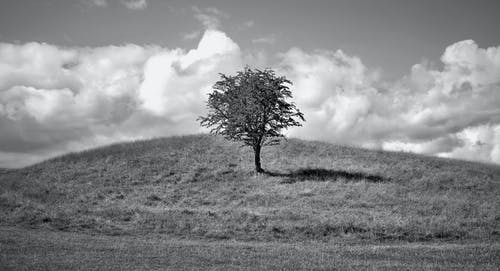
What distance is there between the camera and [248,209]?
106 feet

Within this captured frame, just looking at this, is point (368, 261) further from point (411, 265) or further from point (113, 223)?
point (113, 223)

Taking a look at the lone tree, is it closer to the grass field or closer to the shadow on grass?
the shadow on grass

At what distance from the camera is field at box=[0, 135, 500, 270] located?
700 inches

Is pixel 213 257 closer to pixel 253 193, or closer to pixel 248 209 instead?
pixel 248 209

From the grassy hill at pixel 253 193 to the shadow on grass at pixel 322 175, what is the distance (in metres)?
0.11

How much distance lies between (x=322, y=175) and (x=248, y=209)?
13.9 metres

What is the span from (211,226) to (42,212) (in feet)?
42.0

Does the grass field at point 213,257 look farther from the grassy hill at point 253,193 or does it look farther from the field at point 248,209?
the grassy hill at point 253,193

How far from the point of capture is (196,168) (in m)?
47.5

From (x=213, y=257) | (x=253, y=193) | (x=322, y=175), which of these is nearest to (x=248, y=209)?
(x=253, y=193)

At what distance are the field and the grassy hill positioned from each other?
126 millimetres

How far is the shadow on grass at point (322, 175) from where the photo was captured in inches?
1666

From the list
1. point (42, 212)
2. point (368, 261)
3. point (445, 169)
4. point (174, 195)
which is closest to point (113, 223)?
point (42, 212)

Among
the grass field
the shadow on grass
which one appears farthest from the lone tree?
the grass field
